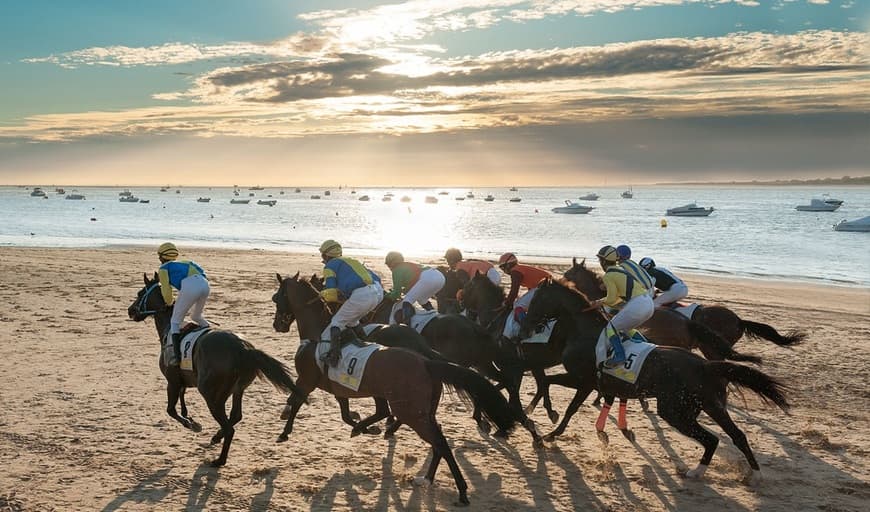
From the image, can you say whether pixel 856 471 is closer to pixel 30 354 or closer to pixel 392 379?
pixel 392 379

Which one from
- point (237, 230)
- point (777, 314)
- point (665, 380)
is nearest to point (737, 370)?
point (665, 380)

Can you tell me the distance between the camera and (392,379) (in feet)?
24.5

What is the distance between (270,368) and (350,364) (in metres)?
0.97

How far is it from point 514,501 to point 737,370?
2.93 metres

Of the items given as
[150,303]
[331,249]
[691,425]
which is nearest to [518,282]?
[331,249]

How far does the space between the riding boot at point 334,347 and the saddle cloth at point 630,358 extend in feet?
10.8

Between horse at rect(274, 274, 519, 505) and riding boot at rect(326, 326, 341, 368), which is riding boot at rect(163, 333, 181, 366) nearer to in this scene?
riding boot at rect(326, 326, 341, 368)

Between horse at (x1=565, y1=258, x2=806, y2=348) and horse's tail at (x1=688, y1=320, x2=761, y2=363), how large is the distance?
0.73ft

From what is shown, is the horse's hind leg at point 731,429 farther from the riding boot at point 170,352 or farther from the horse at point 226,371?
the riding boot at point 170,352

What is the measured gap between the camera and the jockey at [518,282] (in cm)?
1018

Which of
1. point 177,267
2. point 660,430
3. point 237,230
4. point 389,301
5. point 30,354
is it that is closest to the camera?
point 177,267

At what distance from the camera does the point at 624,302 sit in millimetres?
8953

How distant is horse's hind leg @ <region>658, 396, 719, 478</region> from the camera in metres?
7.81

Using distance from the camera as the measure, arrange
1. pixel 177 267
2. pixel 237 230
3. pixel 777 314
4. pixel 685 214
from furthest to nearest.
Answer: pixel 685 214
pixel 237 230
pixel 777 314
pixel 177 267
